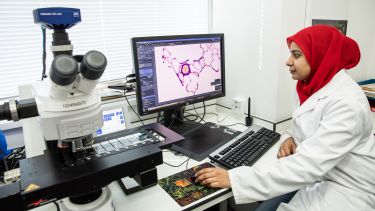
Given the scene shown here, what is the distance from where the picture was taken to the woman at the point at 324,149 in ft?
2.98

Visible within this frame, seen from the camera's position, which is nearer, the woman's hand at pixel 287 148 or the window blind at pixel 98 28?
the woman's hand at pixel 287 148

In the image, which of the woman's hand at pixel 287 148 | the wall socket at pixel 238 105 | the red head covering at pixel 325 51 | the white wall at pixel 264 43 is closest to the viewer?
the red head covering at pixel 325 51

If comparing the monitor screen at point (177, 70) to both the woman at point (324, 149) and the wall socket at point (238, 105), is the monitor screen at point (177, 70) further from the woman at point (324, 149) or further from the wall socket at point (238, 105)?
the woman at point (324, 149)

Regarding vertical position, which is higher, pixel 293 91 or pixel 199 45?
pixel 199 45

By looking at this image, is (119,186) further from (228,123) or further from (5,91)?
(5,91)

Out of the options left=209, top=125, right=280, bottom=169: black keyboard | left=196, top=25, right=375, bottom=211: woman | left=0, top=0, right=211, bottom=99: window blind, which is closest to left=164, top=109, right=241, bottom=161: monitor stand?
left=209, top=125, right=280, bottom=169: black keyboard

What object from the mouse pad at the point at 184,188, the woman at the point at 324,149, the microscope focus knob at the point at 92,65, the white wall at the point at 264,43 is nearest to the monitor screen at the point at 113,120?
the mouse pad at the point at 184,188

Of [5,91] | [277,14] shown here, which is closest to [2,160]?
[5,91]

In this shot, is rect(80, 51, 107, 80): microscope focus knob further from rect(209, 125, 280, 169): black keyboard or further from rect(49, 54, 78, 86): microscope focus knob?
rect(209, 125, 280, 169): black keyboard

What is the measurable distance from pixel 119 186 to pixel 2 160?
0.61 m

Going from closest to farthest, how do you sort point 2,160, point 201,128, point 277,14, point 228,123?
point 2,160 < point 277,14 < point 201,128 < point 228,123

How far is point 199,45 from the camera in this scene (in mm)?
1352

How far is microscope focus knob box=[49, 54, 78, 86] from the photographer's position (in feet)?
1.71

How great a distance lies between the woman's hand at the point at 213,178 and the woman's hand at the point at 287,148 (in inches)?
13.3
